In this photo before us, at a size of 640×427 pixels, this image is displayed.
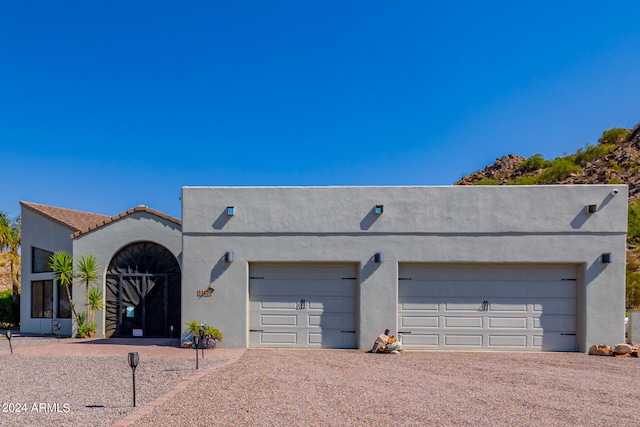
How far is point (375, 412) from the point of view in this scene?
18.9ft

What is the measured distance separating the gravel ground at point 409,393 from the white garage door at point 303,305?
129cm

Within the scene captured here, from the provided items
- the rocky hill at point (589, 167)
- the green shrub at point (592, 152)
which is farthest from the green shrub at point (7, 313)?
the green shrub at point (592, 152)

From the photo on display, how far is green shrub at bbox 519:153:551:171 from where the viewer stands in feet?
139

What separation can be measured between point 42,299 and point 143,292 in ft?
16.4

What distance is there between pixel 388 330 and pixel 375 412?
489cm

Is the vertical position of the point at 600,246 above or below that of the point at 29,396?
above

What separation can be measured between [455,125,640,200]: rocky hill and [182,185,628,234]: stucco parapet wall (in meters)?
22.1

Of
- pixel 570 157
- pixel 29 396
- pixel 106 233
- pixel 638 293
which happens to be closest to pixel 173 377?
pixel 29 396

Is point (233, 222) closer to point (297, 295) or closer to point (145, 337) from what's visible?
point (297, 295)

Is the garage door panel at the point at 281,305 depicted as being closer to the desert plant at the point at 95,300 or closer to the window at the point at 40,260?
the desert plant at the point at 95,300

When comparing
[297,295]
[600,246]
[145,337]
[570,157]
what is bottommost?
[145,337]

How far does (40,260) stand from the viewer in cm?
1620

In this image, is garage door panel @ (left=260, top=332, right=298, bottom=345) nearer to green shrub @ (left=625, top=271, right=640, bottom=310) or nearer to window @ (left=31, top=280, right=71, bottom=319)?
window @ (left=31, top=280, right=71, bottom=319)

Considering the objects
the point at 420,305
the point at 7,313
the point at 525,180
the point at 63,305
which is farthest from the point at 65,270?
the point at 525,180
